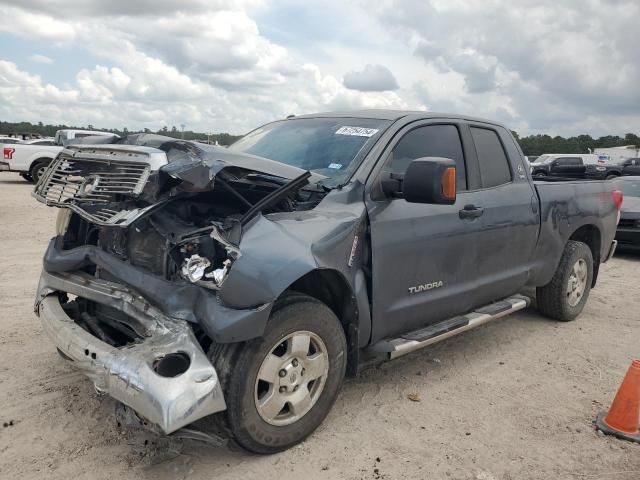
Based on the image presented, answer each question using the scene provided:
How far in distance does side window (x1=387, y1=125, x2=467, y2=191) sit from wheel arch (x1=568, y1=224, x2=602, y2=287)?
90.6 inches

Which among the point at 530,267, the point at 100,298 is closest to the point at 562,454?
the point at 530,267

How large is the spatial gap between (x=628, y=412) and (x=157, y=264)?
3.03 m

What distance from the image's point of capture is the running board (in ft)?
12.0

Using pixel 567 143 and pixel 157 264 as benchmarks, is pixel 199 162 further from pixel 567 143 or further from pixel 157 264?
pixel 567 143

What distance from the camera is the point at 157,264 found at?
3248 mm

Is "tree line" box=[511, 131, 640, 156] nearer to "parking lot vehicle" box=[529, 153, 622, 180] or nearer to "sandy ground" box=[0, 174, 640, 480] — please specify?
"parking lot vehicle" box=[529, 153, 622, 180]

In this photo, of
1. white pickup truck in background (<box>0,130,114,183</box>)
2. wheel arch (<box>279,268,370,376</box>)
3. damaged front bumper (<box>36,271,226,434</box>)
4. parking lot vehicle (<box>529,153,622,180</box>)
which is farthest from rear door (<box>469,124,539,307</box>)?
white pickup truck in background (<box>0,130,114,183</box>)

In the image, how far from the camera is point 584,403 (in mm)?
4023

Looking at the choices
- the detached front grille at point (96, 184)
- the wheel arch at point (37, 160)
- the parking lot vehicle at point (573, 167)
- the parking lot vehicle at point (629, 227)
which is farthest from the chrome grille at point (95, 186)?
the wheel arch at point (37, 160)

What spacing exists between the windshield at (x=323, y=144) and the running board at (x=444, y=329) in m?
1.11

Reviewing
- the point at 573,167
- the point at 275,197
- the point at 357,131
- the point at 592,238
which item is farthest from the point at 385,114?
the point at 573,167

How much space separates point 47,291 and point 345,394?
2119 millimetres

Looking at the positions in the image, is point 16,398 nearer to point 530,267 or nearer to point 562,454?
point 562,454

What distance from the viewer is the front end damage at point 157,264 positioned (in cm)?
265
